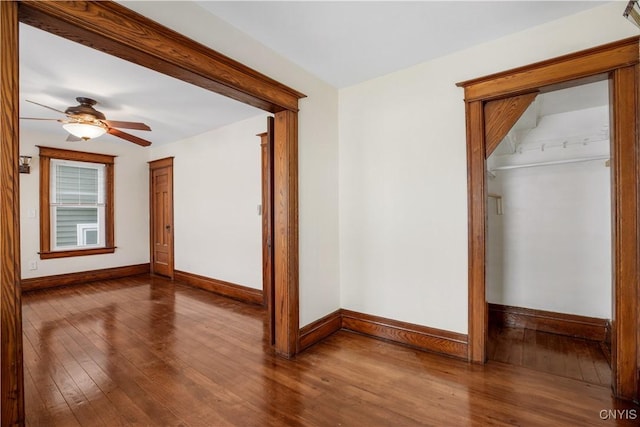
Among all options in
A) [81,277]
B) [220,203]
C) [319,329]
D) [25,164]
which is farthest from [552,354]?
[25,164]

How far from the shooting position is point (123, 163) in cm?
564

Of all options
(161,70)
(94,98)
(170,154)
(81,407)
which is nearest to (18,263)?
(81,407)

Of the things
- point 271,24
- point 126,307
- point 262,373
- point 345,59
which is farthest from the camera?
point 126,307

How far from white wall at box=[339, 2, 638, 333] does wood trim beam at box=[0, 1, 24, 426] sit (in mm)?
2430

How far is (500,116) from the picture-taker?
2.35 meters

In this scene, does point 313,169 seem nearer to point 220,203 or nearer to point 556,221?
point 220,203

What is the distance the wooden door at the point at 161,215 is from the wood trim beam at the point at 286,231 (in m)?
3.64

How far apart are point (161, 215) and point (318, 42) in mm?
4753

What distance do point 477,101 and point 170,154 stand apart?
5.05 metres

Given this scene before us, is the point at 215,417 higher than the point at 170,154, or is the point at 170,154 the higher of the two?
the point at 170,154

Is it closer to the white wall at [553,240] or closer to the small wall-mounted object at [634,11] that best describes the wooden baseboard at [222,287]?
the white wall at [553,240]

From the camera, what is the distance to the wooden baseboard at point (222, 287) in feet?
13.3

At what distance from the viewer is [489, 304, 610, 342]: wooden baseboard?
9.14ft

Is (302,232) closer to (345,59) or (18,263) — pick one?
(345,59)
